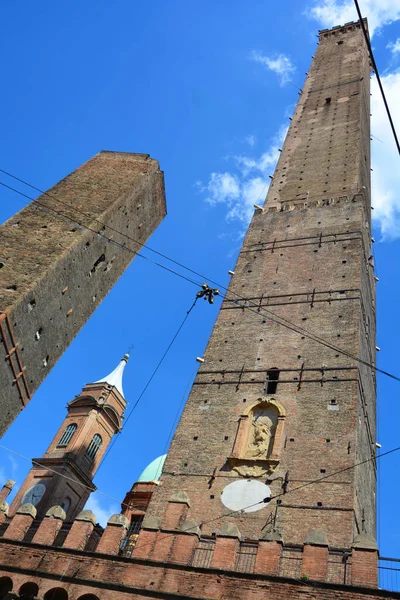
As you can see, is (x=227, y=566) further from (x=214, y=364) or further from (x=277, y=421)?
(x=214, y=364)

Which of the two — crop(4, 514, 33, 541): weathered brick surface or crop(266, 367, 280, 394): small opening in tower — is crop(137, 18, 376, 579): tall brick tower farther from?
crop(4, 514, 33, 541): weathered brick surface

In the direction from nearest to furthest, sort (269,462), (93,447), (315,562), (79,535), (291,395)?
(315,562) → (79,535) → (269,462) → (291,395) → (93,447)

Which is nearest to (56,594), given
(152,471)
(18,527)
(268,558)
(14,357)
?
(18,527)

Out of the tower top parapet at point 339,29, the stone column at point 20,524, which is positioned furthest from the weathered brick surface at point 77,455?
the tower top parapet at point 339,29

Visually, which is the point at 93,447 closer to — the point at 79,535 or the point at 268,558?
the point at 79,535

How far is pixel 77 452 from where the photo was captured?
21.3m

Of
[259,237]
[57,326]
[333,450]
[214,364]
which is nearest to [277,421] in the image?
[333,450]

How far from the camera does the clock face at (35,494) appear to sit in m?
19.4

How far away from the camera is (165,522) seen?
9.65 meters

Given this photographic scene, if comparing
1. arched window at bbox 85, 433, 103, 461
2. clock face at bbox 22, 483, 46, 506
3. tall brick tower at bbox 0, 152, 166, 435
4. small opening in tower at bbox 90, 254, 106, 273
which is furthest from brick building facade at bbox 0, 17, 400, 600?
small opening in tower at bbox 90, 254, 106, 273

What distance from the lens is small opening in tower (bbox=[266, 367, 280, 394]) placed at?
13.1 metres

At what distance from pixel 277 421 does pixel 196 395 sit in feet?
7.49

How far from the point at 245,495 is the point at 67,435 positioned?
1319cm

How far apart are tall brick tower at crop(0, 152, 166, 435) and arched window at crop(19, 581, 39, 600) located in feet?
11.7
